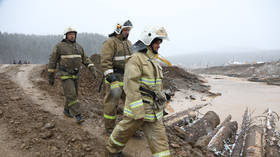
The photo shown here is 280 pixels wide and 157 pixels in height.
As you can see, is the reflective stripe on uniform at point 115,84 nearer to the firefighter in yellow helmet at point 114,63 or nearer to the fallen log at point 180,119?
the firefighter in yellow helmet at point 114,63

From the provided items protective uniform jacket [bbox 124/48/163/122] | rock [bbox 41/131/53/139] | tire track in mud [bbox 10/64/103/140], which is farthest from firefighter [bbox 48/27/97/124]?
protective uniform jacket [bbox 124/48/163/122]

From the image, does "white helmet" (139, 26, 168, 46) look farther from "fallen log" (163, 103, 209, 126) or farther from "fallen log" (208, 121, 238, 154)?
"fallen log" (163, 103, 209, 126)

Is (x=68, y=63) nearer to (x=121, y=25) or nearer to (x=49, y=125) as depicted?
(x=49, y=125)

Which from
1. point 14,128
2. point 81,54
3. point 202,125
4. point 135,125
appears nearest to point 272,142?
point 202,125

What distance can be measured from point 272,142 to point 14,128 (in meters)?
5.26

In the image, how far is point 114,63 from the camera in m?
3.24

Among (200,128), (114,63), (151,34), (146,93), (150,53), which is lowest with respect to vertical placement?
(200,128)

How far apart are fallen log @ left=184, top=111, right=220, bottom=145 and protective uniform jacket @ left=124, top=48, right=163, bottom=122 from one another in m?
2.07

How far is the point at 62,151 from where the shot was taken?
2.70 m

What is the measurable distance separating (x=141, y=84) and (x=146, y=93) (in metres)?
0.14

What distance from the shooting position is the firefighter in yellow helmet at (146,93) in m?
2.12

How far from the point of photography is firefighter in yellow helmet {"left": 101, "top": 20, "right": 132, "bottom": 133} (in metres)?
3.06

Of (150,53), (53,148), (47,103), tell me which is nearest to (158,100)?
(150,53)

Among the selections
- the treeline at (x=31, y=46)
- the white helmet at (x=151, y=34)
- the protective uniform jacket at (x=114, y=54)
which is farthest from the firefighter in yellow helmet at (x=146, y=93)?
the treeline at (x=31, y=46)
